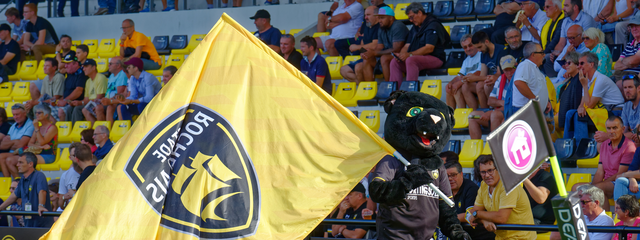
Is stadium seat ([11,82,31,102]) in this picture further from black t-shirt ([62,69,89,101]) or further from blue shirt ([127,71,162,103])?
blue shirt ([127,71,162,103])

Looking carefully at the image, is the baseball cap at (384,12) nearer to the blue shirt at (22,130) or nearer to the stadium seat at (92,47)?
the blue shirt at (22,130)

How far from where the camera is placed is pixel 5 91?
1072 cm

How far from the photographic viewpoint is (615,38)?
677 cm

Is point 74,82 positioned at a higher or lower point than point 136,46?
lower

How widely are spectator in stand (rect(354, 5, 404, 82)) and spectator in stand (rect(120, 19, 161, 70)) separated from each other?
11.7 feet

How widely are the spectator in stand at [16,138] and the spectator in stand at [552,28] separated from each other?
6.58m

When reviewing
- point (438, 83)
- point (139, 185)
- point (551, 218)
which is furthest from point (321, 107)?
point (438, 83)

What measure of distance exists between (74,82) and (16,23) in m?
2.70

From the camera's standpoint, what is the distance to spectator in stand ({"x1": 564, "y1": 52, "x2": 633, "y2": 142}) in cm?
596

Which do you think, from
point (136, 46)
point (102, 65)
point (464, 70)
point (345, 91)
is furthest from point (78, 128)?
point (464, 70)

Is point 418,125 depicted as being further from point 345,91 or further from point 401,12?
point 401,12

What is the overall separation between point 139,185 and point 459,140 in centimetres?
417

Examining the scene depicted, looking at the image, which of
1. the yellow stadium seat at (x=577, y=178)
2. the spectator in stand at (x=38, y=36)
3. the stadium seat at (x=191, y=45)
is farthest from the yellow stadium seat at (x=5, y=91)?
the yellow stadium seat at (x=577, y=178)

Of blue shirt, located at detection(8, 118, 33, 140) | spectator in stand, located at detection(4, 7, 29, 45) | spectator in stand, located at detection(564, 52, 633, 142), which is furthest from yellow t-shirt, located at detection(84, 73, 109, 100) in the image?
spectator in stand, located at detection(564, 52, 633, 142)
